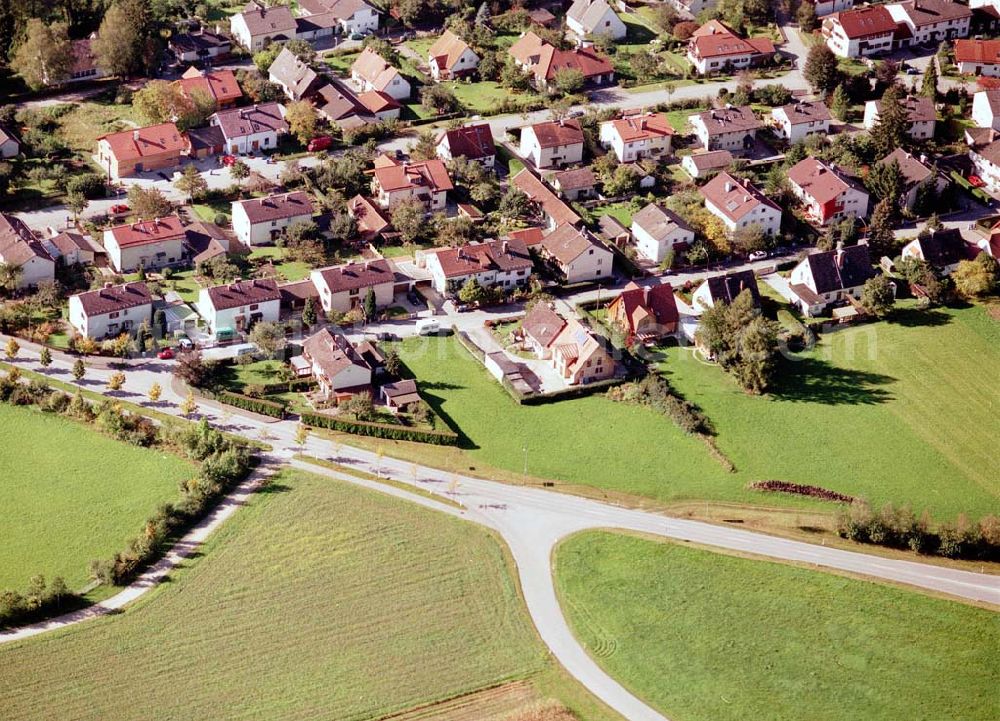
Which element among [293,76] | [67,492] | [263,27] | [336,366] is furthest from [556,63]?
[67,492]

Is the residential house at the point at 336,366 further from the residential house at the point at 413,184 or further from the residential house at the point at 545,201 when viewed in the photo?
the residential house at the point at 545,201

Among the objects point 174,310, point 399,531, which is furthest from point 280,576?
point 174,310

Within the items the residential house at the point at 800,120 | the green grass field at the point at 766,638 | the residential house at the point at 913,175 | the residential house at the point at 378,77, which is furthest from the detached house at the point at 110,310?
the residential house at the point at 913,175

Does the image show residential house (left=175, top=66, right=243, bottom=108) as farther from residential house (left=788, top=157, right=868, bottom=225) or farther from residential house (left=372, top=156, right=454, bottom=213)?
residential house (left=788, top=157, right=868, bottom=225)

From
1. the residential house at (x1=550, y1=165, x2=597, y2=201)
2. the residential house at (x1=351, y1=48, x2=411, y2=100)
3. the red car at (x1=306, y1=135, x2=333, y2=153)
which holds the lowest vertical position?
the residential house at (x1=550, y1=165, x2=597, y2=201)

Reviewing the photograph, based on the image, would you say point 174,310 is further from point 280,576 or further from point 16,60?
point 16,60

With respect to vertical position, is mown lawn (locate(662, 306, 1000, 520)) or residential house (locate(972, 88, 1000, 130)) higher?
residential house (locate(972, 88, 1000, 130))

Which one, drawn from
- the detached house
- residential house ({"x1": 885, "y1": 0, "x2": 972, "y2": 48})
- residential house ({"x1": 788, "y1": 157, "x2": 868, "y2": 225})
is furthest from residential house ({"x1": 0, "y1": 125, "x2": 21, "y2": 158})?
residential house ({"x1": 885, "y1": 0, "x2": 972, "y2": 48})
